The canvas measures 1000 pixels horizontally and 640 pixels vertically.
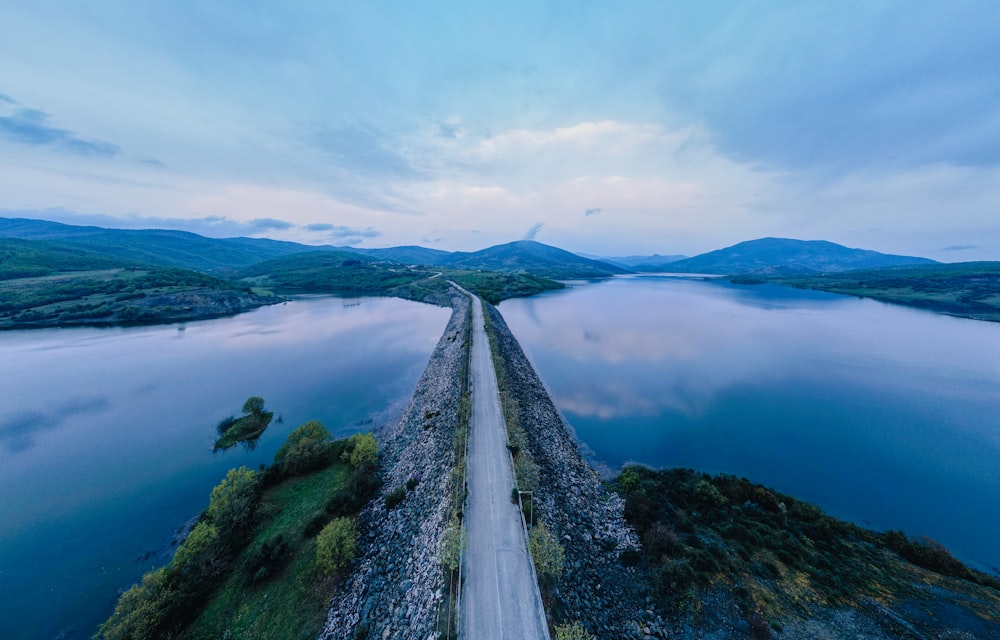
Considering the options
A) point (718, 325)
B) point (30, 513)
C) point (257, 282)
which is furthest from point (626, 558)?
point (257, 282)

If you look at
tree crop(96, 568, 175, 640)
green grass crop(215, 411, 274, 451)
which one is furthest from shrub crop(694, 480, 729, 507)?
green grass crop(215, 411, 274, 451)

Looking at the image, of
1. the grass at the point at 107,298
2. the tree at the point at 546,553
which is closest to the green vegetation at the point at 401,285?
the grass at the point at 107,298

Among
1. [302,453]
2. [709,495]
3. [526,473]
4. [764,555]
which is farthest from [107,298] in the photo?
[764,555]

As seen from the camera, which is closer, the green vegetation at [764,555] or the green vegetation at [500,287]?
the green vegetation at [764,555]

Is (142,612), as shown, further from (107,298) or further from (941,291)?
(941,291)

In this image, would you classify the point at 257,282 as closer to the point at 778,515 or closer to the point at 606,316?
the point at 606,316

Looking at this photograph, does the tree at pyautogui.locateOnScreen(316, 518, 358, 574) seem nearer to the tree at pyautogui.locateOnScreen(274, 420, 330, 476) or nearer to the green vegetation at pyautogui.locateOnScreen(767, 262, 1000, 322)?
the tree at pyautogui.locateOnScreen(274, 420, 330, 476)

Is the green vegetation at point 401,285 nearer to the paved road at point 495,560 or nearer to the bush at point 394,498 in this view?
the bush at point 394,498
